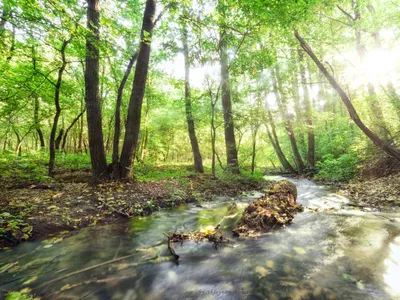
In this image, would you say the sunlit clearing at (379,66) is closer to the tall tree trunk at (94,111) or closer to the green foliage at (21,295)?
the tall tree trunk at (94,111)

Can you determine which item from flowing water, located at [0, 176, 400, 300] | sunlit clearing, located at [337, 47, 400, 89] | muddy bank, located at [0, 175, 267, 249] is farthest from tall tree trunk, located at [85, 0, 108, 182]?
sunlit clearing, located at [337, 47, 400, 89]

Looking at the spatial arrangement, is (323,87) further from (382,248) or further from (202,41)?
(382,248)

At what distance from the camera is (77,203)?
537 cm

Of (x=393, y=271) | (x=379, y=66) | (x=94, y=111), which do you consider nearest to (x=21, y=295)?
(x=393, y=271)

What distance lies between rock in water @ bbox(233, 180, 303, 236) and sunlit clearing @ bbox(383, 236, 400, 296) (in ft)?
5.96

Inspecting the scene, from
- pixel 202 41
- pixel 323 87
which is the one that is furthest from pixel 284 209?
pixel 323 87

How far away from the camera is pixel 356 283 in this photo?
2.67 m

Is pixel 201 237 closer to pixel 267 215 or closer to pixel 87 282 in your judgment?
pixel 267 215

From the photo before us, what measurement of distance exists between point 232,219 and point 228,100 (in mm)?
7347

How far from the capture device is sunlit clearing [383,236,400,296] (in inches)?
101

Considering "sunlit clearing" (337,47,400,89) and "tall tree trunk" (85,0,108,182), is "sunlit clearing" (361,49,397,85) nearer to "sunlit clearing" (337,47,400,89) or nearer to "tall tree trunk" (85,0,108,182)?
"sunlit clearing" (337,47,400,89)

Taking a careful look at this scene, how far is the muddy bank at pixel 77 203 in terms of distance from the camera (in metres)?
4.21

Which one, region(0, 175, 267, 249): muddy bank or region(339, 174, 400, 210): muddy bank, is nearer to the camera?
region(0, 175, 267, 249): muddy bank

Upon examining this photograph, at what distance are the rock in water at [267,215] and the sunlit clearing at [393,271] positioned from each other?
1818 mm
